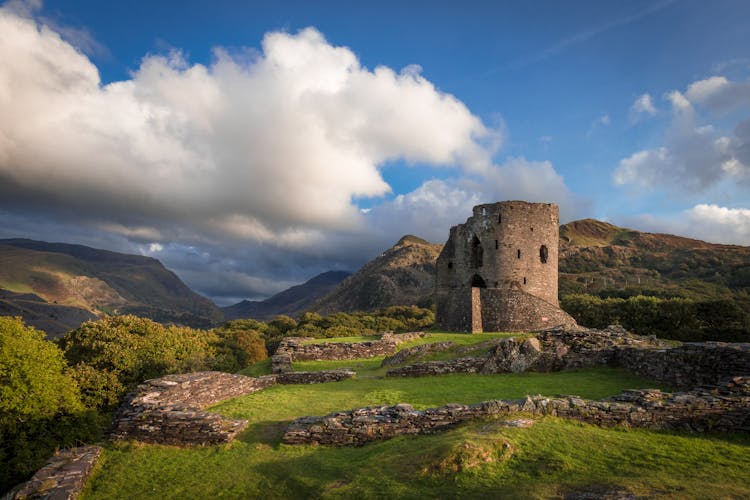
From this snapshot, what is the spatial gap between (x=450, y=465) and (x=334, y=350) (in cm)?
1614

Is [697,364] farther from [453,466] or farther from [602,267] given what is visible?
[602,267]

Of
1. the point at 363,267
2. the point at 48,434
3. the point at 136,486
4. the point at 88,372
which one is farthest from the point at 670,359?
the point at 363,267

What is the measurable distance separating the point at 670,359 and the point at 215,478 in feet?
46.3

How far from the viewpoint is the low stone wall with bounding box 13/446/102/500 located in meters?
8.67

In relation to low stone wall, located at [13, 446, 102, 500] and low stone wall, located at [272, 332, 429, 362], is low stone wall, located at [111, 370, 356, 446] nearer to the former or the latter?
low stone wall, located at [13, 446, 102, 500]

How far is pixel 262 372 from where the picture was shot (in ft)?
72.3

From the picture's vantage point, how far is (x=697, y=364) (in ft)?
42.5

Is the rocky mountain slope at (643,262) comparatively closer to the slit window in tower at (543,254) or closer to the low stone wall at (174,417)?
the slit window in tower at (543,254)

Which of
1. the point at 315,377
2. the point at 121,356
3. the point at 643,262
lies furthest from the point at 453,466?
the point at 643,262

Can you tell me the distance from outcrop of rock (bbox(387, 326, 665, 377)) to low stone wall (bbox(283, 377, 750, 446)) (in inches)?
244

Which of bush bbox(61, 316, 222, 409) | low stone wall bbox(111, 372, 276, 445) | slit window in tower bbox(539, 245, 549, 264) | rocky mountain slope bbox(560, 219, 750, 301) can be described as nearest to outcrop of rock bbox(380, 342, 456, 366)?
low stone wall bbox(111, 372, 276, 445)

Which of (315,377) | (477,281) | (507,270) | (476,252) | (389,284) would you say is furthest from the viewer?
(389,284)

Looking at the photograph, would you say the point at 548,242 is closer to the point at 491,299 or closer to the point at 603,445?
the point at 491,299

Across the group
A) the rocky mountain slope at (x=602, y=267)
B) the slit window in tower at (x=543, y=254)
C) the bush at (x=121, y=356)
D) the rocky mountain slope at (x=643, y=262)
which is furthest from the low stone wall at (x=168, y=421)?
the rocky mountain slope at (x=602, y=267)
